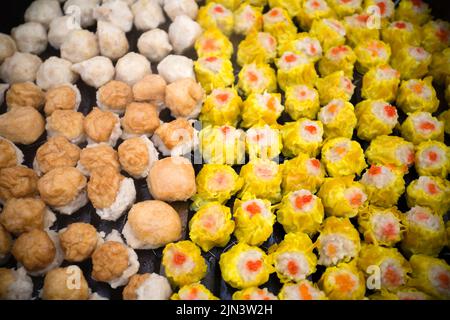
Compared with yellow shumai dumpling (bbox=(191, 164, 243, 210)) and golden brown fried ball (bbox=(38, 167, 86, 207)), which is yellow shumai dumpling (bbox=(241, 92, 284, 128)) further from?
golden brown fried ball (bbox=(38, 167, 86, 207))

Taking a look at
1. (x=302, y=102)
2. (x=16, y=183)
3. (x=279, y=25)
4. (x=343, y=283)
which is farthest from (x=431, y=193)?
(x=16, y=183)

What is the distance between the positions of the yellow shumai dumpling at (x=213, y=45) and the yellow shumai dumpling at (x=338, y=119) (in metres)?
0.70

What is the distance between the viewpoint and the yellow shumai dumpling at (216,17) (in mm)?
2793

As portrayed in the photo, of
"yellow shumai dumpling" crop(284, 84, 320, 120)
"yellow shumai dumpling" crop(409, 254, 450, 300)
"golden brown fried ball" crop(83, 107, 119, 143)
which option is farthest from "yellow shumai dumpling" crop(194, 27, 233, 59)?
"yellow shumai dumpling" crop(409, 254, 450, 300)

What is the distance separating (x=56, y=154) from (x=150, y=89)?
60cm

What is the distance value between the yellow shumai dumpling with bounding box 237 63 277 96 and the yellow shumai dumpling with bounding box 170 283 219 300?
1168 millimetres

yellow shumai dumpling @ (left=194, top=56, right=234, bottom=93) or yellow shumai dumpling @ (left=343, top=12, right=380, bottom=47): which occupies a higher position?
yellow shumai dumpling @ (left=343, top=12, right=380, bottom=47)

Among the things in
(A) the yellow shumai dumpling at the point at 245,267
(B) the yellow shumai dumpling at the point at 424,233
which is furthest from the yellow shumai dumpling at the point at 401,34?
(A) the yellow shumai dumpling at the point at 245,267

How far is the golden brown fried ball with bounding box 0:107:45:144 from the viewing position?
7.66ft

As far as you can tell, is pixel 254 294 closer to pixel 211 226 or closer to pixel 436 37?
pixel 211 226

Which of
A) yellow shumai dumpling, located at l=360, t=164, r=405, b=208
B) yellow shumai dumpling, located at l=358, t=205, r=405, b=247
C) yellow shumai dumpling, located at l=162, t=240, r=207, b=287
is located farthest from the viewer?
yellow shumai dumpling, located at l=360, t=164, r=405, b=208

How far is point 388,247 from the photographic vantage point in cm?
214

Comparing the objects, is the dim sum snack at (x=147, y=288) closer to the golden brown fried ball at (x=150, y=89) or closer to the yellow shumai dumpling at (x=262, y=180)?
the yellow shumai dumpling at (x=262, y=180)
